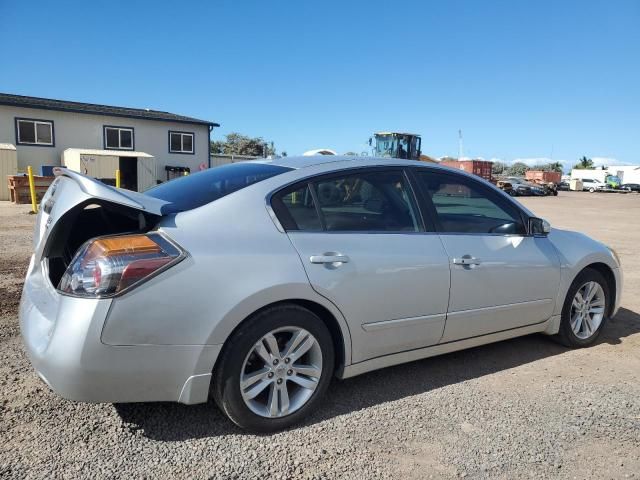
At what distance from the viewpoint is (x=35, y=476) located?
224 centimetres

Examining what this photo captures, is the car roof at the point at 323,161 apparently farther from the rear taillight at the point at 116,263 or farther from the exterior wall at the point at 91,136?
the exterior wall at the point at 91,136

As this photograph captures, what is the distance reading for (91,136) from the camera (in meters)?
23.7

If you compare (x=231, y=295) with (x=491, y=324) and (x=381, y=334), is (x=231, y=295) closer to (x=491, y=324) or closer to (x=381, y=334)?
(x=381, y=334)

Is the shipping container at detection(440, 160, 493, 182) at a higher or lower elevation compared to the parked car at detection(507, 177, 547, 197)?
higher

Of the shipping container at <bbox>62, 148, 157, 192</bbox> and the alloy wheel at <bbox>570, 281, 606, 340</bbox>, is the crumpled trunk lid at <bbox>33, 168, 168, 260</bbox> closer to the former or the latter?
the alloy wheel at <bbox>570, 281, 606, 340</bbox>

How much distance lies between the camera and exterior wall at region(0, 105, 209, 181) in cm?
2156

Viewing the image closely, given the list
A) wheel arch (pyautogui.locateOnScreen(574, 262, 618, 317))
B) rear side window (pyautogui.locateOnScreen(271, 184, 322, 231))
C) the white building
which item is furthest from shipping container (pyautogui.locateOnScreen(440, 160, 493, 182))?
rear side window (pyautogui.locateOnScreen(271, 184, 322, 231))

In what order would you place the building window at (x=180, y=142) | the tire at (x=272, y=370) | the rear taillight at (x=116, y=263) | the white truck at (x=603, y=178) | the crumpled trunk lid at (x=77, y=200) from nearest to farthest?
1. the rear taillight at (x=116, y=263)
2. the crumpled trunk lid at (x=77, y=200)
3. the tire at (x=272, y=370)
4. the building window at (x=180, y=142)
5. the white truck at (x=603, y=178)

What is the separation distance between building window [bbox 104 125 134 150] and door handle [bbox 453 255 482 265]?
2438cm

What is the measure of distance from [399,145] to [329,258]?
30.6 metres

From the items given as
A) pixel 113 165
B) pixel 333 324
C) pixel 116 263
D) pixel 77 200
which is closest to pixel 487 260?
pixel 333 324

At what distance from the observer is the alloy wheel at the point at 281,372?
8.59 feet

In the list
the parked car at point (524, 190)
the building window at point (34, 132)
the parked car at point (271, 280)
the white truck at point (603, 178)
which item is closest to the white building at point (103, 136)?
the building window at point (34, 132)

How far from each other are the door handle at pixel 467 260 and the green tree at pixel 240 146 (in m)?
61.9
